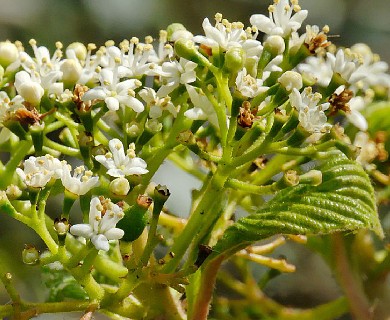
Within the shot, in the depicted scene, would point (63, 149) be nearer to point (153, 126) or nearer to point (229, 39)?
point (153, 126)

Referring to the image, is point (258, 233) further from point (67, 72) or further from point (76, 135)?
point (67, 72)

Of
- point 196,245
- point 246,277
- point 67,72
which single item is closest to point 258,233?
point 196,245

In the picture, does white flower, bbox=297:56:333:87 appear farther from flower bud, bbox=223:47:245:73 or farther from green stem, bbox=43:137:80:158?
green stem, bbox=43:137:80:158

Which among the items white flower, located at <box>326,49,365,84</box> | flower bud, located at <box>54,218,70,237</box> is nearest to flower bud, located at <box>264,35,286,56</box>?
white flower, located at <box>326,49,365,84</box>

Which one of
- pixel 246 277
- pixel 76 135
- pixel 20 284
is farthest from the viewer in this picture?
pixel 20 284

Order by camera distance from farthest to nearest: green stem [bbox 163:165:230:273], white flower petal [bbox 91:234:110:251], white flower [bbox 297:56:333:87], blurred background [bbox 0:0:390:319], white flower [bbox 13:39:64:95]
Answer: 1. blurred background [bbox 0:0:390:319]
2. white flower [bbox 297:56:333:87]
3. white flower [bbox 13:39:64:95]
4. green stem [bbox 163:165:230:273]
5. white flower petal [bbox 91:234:110:251]

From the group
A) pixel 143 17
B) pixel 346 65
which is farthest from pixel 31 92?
pixel 143 17
